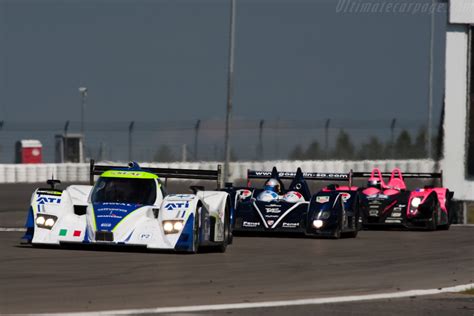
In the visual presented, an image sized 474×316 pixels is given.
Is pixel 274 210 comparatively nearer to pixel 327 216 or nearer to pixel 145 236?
pixel 327 216

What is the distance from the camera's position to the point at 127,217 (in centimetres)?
1558

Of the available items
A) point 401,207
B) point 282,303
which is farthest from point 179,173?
point 282,303

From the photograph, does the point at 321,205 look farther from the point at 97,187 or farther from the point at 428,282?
the point at 428,282

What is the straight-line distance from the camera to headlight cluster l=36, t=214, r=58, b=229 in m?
15.8

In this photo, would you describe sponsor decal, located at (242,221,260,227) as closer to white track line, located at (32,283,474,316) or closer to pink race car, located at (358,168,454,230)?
pink race car, located at (358,168,454,230)

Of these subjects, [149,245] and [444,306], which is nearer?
[444,306]

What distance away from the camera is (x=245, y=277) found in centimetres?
1295

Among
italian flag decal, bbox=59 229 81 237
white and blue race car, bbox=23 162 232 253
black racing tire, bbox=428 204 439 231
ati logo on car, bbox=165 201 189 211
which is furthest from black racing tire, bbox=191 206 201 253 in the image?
black racing tire, bbox=428 204 439 231

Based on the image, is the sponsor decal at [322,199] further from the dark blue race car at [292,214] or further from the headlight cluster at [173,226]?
the headlight cluster at [173,226]

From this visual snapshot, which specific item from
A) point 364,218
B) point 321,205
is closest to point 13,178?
point 364,218

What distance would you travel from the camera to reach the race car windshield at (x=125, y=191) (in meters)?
16.5

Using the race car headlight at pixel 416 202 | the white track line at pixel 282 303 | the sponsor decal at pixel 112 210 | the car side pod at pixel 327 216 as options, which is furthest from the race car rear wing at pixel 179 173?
the race car headlight at pixel 416 202

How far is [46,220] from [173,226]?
5.46 feet

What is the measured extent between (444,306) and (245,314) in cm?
200
